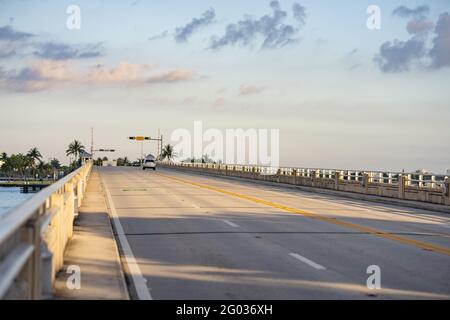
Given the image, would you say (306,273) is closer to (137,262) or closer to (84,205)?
(137,262)

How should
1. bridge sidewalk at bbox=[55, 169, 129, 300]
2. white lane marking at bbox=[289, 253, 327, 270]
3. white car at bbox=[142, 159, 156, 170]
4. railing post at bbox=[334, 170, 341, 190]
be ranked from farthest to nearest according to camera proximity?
white car at bbox=[142, 159, 156, 170], railing post at bbox=[334, 170, 341, 190], white lane marking at bbox=[289, 253, 327, 270], bridge sidewalk at bbox=[55, 169, 129, 300]

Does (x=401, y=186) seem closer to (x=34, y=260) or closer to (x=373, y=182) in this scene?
(x=373, y=182)

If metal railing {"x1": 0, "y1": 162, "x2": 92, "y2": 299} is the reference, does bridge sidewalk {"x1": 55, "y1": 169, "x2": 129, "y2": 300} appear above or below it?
below

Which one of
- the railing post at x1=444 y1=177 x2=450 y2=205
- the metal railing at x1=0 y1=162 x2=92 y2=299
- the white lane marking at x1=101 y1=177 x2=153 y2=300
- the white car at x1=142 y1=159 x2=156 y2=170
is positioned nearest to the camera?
the metal railing at x1=0 y1=162 x2=92 y2=299

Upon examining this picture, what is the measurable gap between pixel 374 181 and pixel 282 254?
82.2 feet

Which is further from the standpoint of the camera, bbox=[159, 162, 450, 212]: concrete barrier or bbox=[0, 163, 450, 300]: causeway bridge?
bbox=[159, 162, 450, 212]: concrete barrier

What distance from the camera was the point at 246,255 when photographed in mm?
13047

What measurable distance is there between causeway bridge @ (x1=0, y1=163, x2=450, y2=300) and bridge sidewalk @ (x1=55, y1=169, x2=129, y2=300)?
0.06ft

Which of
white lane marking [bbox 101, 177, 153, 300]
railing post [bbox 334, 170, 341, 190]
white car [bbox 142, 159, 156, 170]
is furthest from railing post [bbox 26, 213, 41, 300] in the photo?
white car [bbox 142, 159, 156, 170]

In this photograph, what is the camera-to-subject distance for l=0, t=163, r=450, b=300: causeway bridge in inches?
337

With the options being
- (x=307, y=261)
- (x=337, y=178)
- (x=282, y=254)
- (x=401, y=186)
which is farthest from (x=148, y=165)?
(x=307, y=261)

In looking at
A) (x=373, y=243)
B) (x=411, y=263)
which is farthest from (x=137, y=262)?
(x=373, y=243)

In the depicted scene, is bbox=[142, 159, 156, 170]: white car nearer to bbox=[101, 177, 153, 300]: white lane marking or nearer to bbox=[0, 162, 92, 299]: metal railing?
bbox=[101, 177, 153, 300]: white lane marking

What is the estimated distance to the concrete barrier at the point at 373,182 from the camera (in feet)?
99.1
